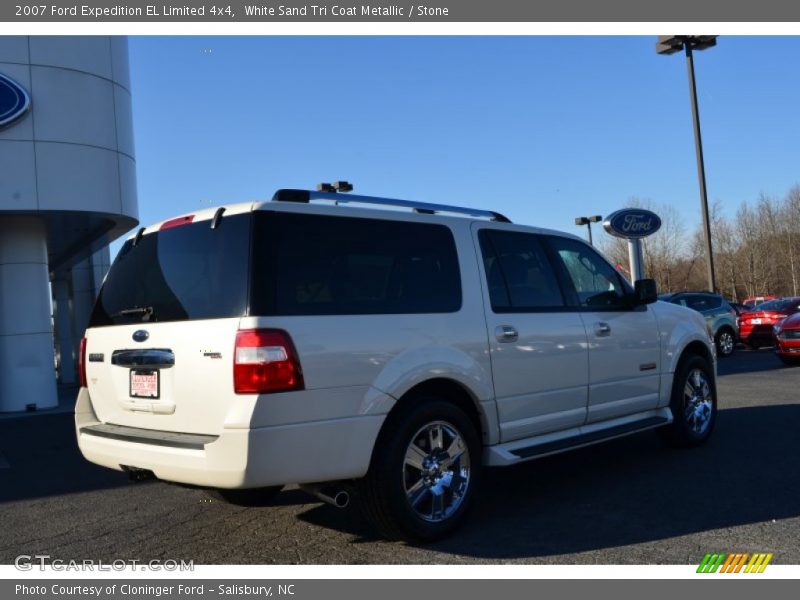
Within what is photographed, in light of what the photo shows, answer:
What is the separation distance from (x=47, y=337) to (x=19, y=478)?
8.32 meters

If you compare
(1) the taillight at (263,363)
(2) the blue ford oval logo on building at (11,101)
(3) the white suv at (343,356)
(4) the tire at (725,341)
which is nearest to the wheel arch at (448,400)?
(3) the white suv at (343,356)

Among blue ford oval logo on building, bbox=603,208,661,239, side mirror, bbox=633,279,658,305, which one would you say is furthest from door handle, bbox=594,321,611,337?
blue ford oval logo on building, bbox=603,208,661,239

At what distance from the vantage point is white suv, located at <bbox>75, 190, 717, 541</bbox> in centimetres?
392

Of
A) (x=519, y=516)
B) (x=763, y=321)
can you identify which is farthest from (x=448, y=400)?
(x=763, y=321)

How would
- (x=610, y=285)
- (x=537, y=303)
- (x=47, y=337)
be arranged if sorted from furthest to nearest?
(x=47, y=337), (x=610, y=285), (x=537, y=303)

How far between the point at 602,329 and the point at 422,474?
7.01 feet

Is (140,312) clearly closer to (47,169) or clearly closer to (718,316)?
(47,169)

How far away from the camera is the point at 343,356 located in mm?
4109

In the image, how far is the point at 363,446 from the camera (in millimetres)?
4156

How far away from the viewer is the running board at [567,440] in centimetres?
494

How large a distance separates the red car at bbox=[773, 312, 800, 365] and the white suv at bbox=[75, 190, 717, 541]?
389 inches

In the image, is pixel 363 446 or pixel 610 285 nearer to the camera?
pixel 363 446

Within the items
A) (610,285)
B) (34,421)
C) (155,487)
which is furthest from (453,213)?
(34,421)

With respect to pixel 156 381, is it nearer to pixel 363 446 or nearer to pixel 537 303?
pixel 363 446
